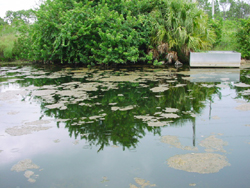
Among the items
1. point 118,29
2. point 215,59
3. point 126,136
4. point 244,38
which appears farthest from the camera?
point 244,38

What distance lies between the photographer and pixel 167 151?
145 inches

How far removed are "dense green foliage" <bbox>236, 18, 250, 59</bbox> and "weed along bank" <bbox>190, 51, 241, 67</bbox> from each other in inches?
90.2

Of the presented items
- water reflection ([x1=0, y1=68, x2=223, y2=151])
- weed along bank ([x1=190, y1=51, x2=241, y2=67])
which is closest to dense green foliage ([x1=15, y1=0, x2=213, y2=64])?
weed along bank ([x1=190, y1=51, x2=241, y2=67])

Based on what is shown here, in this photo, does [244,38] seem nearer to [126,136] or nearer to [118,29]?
[118,29]

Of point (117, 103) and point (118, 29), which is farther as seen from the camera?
point (118, 29)

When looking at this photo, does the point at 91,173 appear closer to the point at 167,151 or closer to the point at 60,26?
the point at 167,151

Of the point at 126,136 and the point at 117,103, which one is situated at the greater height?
the point at 117,103

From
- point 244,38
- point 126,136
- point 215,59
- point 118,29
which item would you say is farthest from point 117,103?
point 244,38

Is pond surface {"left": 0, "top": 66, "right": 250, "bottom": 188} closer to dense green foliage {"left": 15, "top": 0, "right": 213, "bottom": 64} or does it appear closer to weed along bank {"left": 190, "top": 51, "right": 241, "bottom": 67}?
weed along bank {"left": 190, "top": 51, "right": 241, "bottom": 67}

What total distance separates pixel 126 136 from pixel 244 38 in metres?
11.3

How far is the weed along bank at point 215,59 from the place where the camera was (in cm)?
1127

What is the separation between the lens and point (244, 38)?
524 inches

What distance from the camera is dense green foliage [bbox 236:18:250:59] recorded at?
13.1 m

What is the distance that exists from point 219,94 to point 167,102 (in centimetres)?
159
